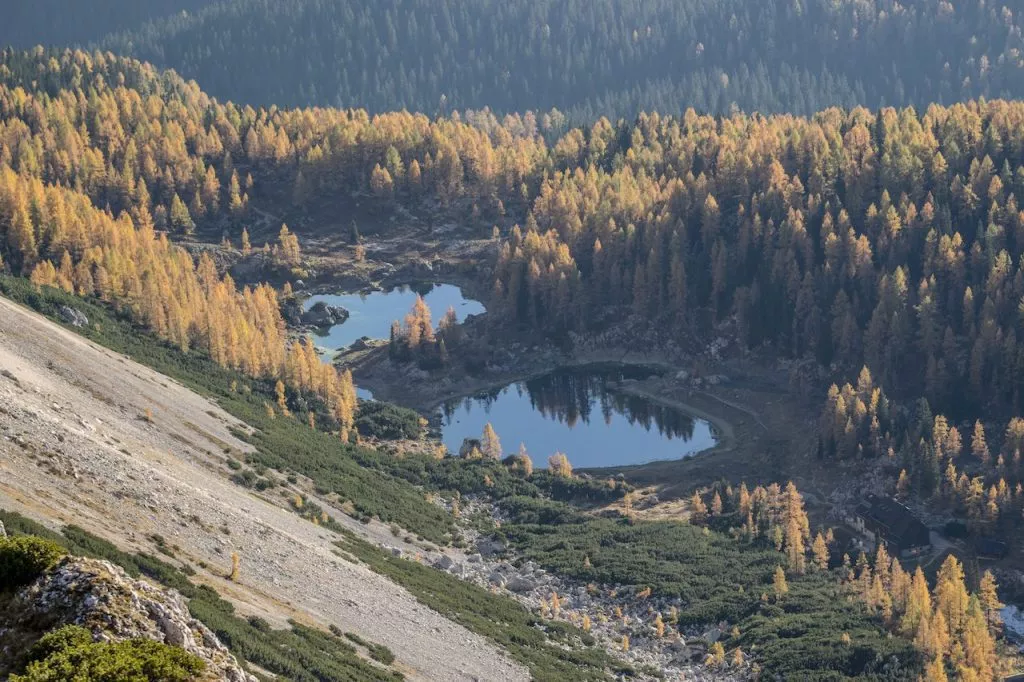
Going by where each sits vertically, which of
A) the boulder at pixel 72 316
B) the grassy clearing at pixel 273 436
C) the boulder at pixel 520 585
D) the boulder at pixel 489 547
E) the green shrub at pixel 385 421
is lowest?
the boulder at pixel 520 585

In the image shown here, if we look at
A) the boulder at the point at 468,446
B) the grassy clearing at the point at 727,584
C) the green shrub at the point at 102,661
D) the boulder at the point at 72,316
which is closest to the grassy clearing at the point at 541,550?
the grassy clearing at the point at 727,584

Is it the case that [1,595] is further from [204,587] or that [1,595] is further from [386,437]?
[386,437]

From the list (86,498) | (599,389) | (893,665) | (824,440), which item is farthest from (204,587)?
(599,389)

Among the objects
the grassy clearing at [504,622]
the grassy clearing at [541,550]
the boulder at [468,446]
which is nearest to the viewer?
the grassy clearing at [504,622]

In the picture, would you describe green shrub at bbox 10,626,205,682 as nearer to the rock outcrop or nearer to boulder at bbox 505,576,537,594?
the rock outcrop

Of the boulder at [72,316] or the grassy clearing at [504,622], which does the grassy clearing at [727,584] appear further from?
the boulder at [72,316]

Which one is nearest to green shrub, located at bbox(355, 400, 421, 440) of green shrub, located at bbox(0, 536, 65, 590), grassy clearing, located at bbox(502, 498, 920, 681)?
grassy clearing, located at bbox(502, 498, 920, 681)
